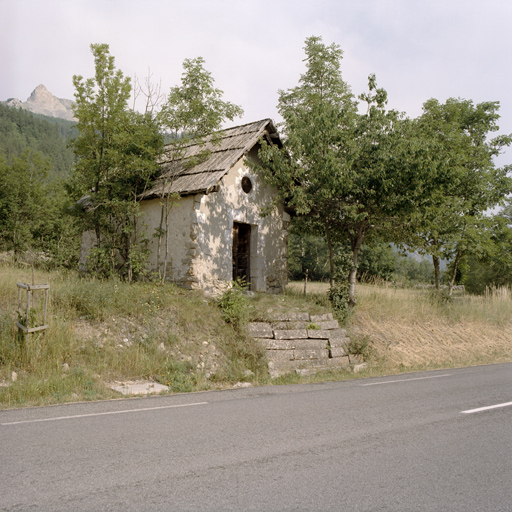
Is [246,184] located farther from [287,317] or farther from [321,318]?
[321,318]

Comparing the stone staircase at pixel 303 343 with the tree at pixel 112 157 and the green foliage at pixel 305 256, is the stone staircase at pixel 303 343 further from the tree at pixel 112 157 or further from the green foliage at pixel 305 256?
the green foliage at pixel 305 256

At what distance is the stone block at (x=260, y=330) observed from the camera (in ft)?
40.0

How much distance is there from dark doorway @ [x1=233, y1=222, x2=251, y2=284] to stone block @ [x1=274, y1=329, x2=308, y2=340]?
4.14m

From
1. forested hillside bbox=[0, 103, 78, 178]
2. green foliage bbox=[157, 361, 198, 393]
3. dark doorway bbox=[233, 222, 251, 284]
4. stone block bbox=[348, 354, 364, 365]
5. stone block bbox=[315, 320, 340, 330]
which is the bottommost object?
stone block bbox=[348, 354, 364, 365]

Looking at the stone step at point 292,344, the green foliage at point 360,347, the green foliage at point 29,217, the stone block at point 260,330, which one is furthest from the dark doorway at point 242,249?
the green foliage at point 29,217

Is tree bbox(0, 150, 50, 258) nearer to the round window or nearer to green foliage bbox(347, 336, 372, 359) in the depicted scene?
the round window

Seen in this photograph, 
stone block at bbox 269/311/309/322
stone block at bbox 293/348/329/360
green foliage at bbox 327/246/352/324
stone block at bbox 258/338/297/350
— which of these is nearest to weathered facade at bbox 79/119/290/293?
green foliage at bbox 327/246/352/324

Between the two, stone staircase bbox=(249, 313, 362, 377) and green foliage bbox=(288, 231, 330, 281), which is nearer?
stone staircase bbox=(249, 313, 362, 377)

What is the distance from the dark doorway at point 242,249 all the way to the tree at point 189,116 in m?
2.73

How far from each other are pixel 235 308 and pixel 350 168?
609 centimetres

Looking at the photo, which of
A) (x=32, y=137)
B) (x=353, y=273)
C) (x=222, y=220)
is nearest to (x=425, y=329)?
(x=353, y=273)

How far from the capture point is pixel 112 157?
13914mm

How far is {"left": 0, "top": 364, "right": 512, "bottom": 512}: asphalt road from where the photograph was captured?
11.9ft

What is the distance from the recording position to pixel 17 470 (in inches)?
164
